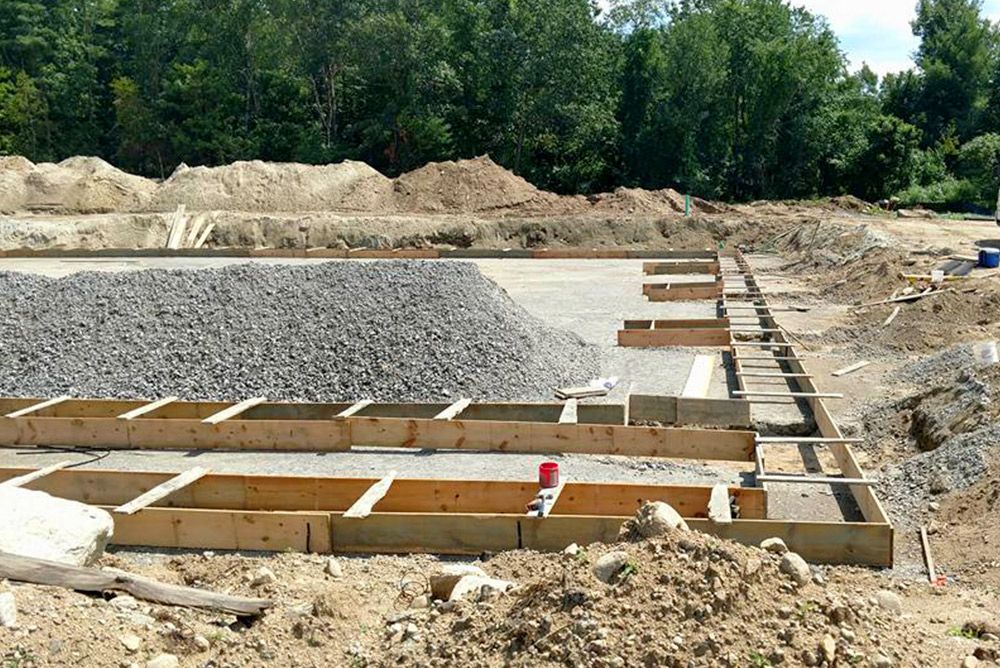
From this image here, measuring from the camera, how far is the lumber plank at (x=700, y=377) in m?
10.5

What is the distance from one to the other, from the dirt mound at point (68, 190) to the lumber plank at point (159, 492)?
2976 cm

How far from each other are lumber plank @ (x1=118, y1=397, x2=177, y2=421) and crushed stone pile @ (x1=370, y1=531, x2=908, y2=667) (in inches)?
216

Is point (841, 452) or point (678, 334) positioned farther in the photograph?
point (678, 334)

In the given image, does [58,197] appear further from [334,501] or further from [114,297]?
[334,501]

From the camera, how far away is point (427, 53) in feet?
139

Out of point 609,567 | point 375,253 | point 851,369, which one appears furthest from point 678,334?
point 375,253

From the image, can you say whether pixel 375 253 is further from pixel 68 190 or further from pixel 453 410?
pixel 453 410

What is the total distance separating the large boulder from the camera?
197 inches

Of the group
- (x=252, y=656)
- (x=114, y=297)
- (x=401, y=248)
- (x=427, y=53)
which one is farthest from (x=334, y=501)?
(x=427, y=53)

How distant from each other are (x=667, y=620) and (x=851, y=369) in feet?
28.3

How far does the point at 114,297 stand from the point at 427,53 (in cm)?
3231

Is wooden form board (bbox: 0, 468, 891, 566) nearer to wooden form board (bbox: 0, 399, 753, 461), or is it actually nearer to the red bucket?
the red bucket

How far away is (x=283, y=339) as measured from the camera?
1124 centimetres

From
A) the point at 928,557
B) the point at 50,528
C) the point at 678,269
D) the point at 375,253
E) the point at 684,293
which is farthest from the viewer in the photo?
the point at 375,253
